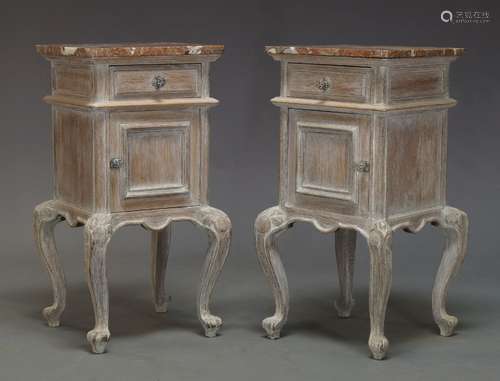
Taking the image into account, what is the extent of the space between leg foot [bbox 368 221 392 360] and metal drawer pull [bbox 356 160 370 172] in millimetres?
222

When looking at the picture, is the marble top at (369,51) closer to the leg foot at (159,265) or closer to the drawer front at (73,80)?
the drawer front at (73,80)

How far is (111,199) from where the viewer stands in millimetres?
5414

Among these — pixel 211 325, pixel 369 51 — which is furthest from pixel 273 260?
pixel 369 51

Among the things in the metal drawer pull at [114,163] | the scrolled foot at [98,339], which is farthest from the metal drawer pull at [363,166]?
the scrolled foot at [98,339]

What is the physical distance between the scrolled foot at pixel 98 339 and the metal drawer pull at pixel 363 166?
124 cm

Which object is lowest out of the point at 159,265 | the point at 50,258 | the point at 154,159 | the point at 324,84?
the point at 159,265

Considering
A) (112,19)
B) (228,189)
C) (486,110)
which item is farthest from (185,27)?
(486,110)

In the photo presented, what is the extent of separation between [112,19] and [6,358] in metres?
3.08

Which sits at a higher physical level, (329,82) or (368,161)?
(329,82)

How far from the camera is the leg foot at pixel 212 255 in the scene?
563cm

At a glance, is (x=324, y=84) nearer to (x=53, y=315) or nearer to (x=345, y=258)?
(x=345, y=258)

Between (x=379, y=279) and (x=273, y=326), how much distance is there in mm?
570

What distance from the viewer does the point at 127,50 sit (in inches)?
209

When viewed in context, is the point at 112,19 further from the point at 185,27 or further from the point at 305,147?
the point at 305,147
